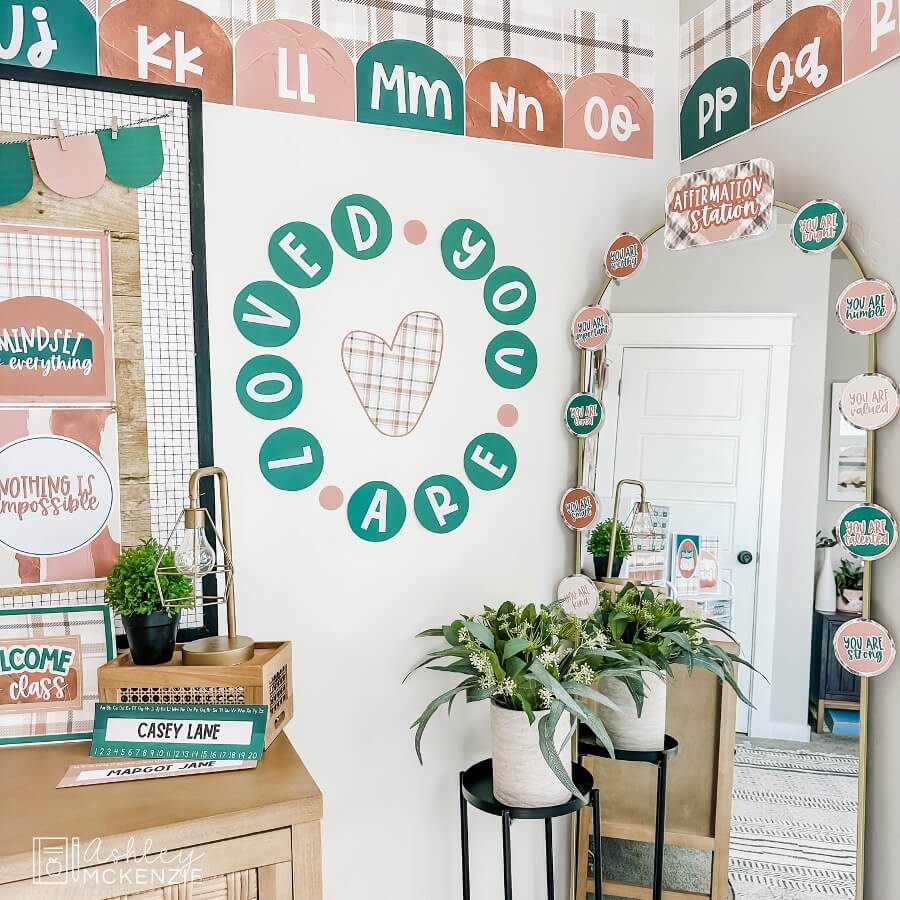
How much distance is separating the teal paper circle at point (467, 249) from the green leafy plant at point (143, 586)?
2.92 feet

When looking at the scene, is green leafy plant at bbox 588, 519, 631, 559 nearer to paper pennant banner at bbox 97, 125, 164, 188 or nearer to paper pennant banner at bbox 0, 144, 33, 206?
paper pennant banner at bbox 97, 125, 164, 188

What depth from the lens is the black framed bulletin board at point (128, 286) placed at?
1.57m

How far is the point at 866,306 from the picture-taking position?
5.08 ft

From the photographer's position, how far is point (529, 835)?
6.68ft

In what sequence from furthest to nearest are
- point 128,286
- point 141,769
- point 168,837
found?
point 128,286 → point 141,769 → point 168,837

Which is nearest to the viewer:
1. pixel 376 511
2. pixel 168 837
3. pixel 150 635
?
pixel 168 837

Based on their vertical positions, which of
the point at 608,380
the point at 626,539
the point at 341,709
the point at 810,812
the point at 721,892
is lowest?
the point at 721,892

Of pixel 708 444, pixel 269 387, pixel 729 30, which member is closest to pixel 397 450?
pixel 269 387

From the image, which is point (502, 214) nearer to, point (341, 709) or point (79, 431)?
point (79, 431)

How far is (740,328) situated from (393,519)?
0.84m

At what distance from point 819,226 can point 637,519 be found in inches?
27.8

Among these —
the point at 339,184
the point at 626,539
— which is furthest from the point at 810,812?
the point at 339,184

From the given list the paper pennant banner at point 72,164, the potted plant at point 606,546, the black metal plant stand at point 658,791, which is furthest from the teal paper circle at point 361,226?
the black metal plant stand at point 658,791

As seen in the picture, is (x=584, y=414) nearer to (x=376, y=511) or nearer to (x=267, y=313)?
(x=376, y=511)
